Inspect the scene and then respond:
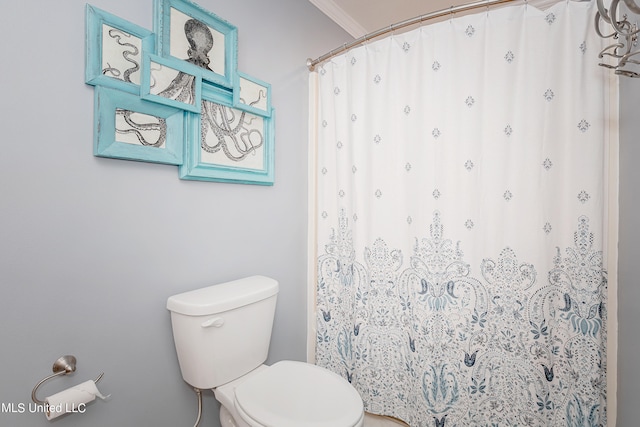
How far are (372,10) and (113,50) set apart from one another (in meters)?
1.50

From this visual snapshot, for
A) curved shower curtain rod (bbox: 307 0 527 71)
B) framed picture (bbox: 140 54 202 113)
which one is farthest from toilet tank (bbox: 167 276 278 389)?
curved shower curtain rod (bbox: 307 0 527 71)

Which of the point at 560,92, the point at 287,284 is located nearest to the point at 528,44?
the point at 560,92

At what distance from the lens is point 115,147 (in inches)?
38.1

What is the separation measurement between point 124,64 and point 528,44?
147 centimetres

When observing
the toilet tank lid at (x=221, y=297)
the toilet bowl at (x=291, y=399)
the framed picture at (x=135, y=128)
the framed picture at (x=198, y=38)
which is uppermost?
the framed picture at (x=198, y=38)

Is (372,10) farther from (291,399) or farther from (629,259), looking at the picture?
(291,399)

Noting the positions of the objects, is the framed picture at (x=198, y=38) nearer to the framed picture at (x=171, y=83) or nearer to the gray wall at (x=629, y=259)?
the framed picture at (x=171, y=83)

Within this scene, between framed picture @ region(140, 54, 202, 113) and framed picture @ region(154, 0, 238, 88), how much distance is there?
5 cm

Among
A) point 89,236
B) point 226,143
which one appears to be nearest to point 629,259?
point 226,143

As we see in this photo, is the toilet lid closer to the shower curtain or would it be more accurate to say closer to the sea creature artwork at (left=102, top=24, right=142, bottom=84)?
the shower curtain

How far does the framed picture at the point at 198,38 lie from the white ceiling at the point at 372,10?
2.40 ft

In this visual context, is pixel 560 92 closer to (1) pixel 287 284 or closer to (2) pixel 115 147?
(1) pixel 287 284

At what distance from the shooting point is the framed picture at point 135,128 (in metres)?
0.94

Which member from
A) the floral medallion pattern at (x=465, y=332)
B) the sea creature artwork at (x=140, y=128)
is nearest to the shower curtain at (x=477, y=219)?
the floral medallion pattern at (x=465, y=332)
